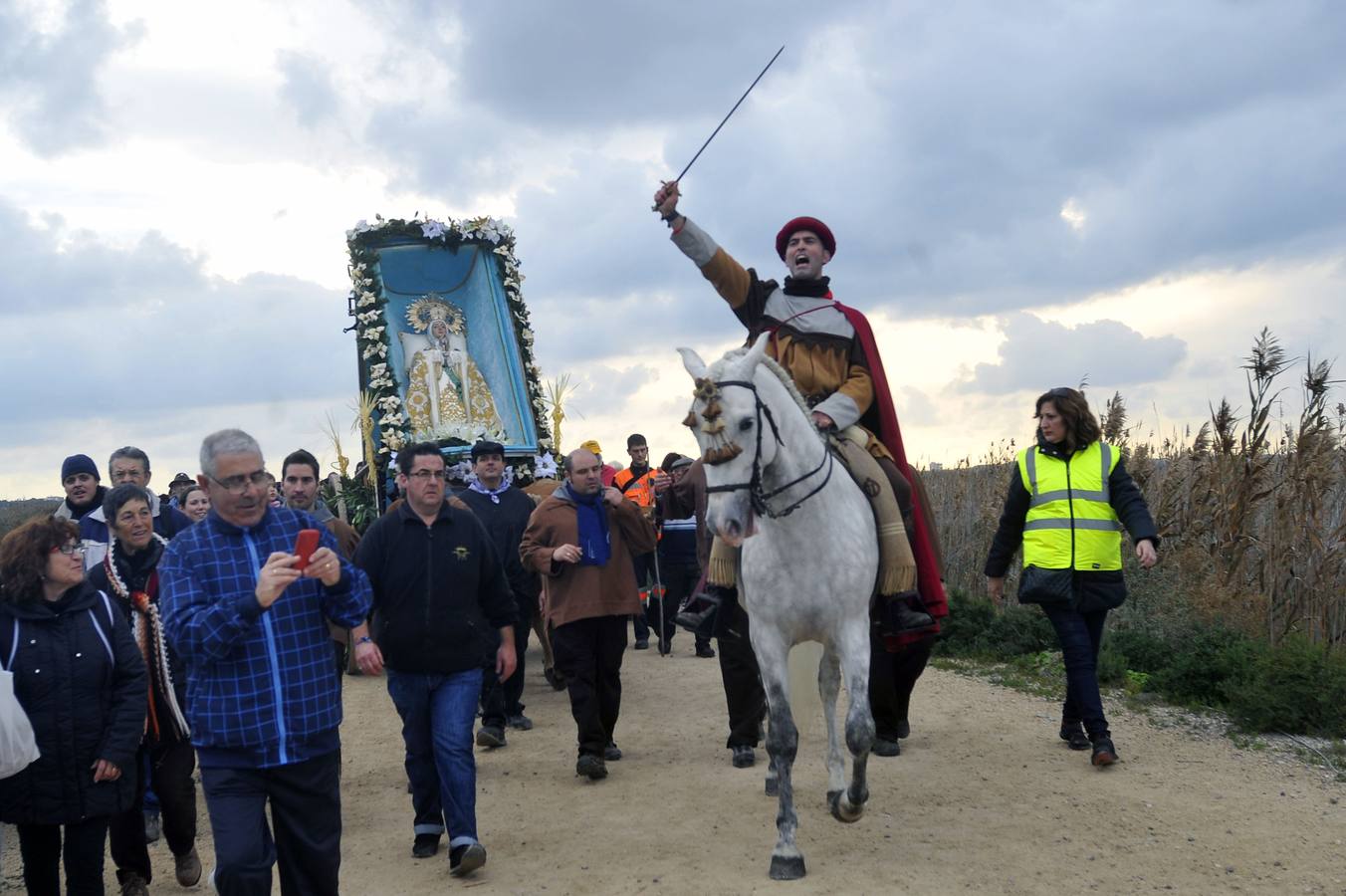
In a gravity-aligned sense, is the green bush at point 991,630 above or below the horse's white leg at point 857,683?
below

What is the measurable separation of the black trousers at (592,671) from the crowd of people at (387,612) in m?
0.02

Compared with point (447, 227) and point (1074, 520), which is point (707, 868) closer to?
point (1074, 520)

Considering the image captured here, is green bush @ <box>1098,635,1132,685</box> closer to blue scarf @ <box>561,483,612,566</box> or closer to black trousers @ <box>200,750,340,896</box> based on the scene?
blue scarf @ <box>561,483,612,566</box>

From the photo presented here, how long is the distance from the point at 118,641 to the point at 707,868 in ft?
9.47

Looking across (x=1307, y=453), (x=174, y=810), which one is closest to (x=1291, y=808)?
(x=1307, y=453)

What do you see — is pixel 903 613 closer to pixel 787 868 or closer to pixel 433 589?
pixel 787 868

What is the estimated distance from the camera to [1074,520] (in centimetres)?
712

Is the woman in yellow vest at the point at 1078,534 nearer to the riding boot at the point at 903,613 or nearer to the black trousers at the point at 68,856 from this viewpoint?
the riding boot at the point at 903,613

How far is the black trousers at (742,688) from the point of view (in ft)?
23.0

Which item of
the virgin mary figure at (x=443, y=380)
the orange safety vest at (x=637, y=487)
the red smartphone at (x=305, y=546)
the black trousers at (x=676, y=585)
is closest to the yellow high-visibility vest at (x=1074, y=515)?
the red smartphone at (x=305, y=546)

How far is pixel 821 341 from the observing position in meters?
6.32

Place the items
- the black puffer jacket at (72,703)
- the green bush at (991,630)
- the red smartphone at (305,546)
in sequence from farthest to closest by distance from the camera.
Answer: the green bush at (991,630)
the black puffer jacket at (72,703)
the red smartphone at (305,546)

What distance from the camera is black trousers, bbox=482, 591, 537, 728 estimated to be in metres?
8.20

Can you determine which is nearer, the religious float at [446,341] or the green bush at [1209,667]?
the green bush at [1209,667]
